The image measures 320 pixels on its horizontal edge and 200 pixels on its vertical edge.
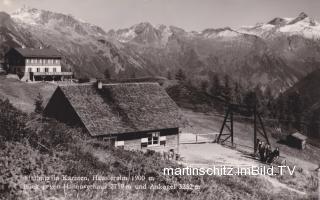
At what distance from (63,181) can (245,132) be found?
217ft

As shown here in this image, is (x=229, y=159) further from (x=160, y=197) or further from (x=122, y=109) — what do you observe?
(x=160, y=197)

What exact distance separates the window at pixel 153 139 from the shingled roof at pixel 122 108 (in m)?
1.02

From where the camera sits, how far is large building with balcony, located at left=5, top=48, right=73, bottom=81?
96.4 metres

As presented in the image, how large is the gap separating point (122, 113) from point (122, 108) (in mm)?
789

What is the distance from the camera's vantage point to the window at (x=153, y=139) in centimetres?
3769

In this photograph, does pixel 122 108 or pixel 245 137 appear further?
pixel 245 137

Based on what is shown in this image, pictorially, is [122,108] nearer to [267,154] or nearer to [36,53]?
[267,154]

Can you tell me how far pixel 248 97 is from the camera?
384 feet

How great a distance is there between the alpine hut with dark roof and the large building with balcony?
57.9 meters

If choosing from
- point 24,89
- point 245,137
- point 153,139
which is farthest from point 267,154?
point 24,89

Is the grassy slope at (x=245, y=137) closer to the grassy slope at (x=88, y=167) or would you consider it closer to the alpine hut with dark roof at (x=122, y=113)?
the alpine hut with dark roof at (x=122, y=113)

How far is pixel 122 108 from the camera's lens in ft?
122

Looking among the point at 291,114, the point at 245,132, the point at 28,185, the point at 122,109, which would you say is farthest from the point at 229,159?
the point at 291,114

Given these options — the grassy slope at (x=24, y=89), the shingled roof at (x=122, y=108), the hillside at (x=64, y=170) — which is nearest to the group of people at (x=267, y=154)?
the shingled roof at (x=122, y=108)
